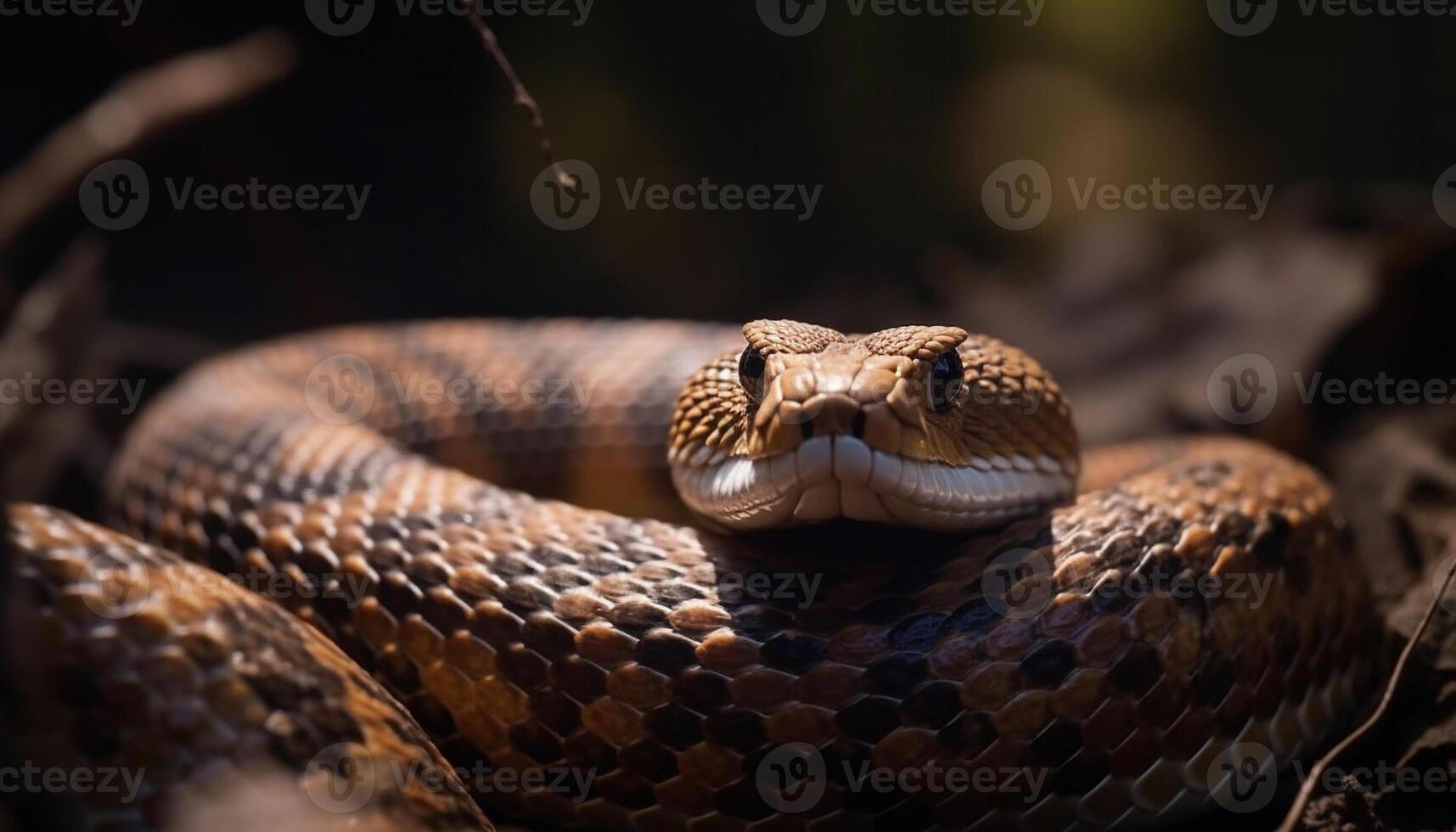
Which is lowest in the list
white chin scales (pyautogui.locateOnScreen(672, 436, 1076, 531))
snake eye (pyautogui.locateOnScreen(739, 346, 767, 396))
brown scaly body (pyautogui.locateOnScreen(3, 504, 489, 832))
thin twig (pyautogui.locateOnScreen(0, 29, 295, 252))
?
brown scaly body (pyautogui.locateOnScreen(3, 504, 489, 832))

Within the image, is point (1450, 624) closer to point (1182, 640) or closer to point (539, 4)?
point (1182, 640)

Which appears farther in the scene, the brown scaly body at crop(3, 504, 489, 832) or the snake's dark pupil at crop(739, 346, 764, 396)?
the snake's dark pupil at crop(739, 346, 764, 396)

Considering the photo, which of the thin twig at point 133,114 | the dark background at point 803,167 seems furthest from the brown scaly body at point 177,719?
the dark background at point 803,167

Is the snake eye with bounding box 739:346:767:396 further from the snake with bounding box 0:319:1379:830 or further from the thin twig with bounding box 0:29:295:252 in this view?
the thin twig with bounding box 0:29:295:252

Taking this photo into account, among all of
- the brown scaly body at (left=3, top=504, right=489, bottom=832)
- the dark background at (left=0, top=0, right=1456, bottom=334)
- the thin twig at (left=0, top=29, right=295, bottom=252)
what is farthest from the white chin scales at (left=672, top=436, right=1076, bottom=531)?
the dark background at (left=0, top=0, right=1456, bottom=334)

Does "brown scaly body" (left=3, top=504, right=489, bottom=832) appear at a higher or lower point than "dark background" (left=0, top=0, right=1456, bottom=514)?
lower

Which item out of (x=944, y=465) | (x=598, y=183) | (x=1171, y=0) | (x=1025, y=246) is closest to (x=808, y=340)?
(x=944, y=465)
